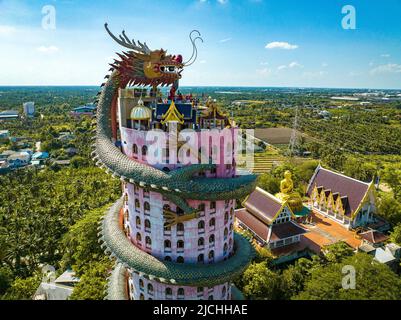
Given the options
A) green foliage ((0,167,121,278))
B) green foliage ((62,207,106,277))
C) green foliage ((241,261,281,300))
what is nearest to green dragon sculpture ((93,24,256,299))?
green foliage ((241,261,281,300))

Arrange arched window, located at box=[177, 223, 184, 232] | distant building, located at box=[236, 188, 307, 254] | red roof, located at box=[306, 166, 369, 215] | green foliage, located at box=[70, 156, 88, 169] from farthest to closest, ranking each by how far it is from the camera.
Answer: green foliage, located at box=[70, 156, 88, 169] → red roof, located at box=[306, 166, 369, 215] → distant building, located at box=[236, 188, 307, 254] → arched window, located at box=[177, 223, 184, 232]

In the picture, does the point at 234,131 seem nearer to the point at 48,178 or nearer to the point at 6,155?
the point at 48,178

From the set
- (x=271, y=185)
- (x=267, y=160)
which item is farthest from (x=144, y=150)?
(x=267, y=160)

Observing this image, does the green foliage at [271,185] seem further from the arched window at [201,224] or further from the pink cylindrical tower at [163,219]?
the arched window at [201,224]

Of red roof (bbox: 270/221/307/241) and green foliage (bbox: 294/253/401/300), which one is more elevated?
green foliage (bbox: 294/253/401/300)

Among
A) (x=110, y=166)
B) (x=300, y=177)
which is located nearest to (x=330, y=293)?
(x=110, y=166)

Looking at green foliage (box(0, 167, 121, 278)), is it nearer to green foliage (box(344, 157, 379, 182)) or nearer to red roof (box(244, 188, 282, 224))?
red roof (box(244, 188, 282, 224))

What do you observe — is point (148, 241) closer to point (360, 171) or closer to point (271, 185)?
point (271, 185)
